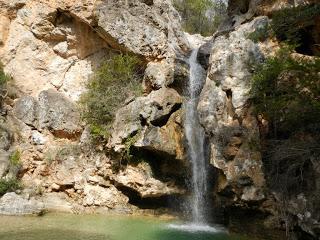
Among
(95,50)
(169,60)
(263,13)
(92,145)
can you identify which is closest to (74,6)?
(95,50)

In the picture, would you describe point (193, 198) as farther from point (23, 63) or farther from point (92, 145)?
point (23, 63)

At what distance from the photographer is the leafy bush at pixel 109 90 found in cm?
1841

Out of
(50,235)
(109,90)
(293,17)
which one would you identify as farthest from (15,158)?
(293,17)

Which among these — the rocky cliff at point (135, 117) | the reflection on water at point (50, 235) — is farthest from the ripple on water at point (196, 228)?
the reflection on water at point (50, 235)

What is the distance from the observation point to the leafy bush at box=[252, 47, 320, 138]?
394 inches

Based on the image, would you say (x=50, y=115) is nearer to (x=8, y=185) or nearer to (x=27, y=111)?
(x=27, y=111)

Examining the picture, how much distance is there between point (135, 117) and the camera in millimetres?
16828

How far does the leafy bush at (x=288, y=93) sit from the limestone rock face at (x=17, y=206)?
29.7 ft

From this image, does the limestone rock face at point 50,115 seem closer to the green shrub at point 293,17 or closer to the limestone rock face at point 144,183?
the limestone rock face at point 144,183

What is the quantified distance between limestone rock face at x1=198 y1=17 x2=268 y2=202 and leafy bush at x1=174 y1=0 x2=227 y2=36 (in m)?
18.5

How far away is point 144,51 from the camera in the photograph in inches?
760

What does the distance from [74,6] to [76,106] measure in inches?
197

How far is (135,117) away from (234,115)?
467cm

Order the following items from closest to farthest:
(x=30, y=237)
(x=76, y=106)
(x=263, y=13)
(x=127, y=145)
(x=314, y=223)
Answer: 1. (x=314, y=223)
2. (x=30, y=237)
3. (x=263, y=13)
4. (x=127, y=145)
5. (x=76, y=106)
